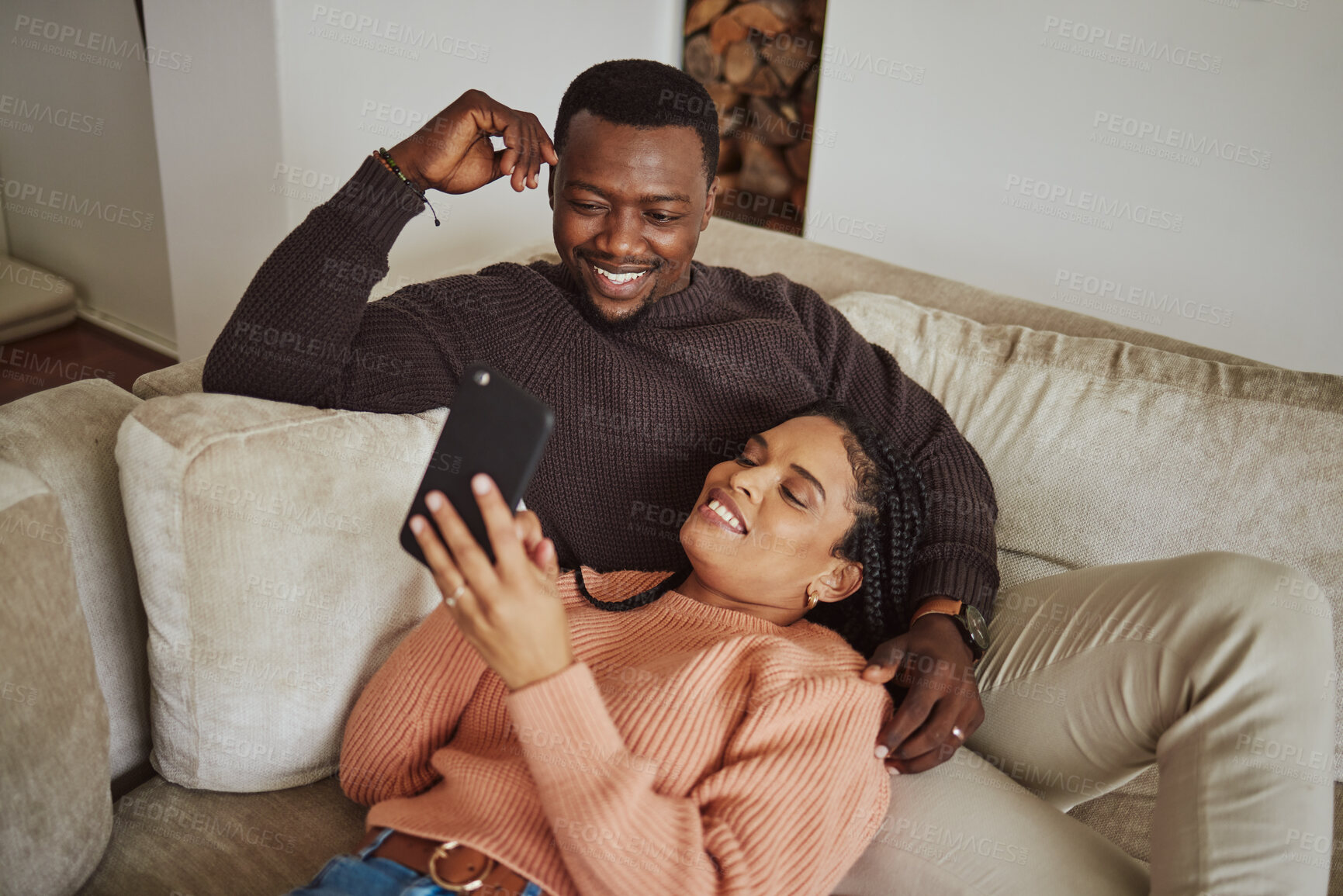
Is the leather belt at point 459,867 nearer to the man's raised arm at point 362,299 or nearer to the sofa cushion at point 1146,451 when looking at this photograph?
the man's raised arm at point 362,299

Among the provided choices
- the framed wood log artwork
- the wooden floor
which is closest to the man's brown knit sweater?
the framed wood log artwork

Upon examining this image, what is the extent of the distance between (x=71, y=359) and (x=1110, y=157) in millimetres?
3190

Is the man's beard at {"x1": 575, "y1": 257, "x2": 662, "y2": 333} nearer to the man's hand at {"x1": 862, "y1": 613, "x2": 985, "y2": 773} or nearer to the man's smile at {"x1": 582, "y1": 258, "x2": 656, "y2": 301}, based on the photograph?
the man's smile at {"x1": 582, "y1": 258, "x2": 656, "y2": 301}

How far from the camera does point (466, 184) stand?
1427 millimetres

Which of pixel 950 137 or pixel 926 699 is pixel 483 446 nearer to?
pixel 926 699

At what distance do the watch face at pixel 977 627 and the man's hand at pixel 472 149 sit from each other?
88 centimetres

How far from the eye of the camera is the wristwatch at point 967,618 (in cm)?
132

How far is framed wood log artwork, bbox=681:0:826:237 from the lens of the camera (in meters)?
2.78

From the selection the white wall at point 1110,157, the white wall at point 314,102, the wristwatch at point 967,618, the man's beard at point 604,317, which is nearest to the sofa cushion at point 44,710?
the man's beard at point 604,317

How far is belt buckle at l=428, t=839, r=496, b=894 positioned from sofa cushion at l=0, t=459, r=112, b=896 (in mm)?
413

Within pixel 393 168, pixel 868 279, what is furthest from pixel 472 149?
pixel 868 279

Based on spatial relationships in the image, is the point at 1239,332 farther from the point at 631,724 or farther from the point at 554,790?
the point at 554,790

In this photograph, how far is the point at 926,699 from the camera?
1.20 m

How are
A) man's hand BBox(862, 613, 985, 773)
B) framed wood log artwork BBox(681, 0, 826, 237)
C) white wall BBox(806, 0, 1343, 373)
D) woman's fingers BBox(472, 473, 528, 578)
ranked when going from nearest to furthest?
woman's fingers BBox(472, 473, 528, 578), man's hand BBox(862, 613, 985, 773), white wall BBox(806, 0, 1343, 373), framed wood log artwork BBox(681, 0, 826, 237)
